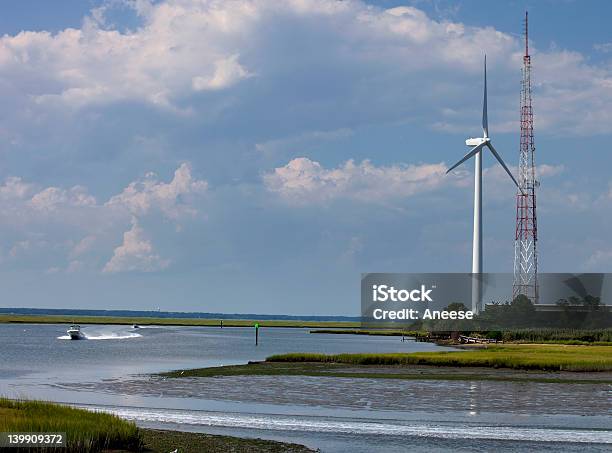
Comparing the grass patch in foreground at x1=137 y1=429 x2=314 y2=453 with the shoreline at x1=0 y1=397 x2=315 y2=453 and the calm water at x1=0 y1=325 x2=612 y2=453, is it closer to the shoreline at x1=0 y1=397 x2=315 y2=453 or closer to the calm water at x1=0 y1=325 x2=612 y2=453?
the shoreline at x1=0 y1=397 x2=315 y2=453

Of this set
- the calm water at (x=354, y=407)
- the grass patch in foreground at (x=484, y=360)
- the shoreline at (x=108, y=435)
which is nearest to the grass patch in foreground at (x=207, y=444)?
the shoreline at (x=108, y=435)

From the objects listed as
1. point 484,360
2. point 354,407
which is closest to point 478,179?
point 484,360

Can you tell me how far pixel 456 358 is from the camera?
89.2 m

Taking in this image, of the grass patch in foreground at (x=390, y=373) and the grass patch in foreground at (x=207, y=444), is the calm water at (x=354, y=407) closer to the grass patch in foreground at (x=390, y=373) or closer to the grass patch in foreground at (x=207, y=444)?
the grass patch in foreground at (x=207, y=444)

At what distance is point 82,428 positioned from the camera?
32656mm

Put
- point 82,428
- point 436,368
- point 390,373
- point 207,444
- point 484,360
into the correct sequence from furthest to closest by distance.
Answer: point 484,360 < point 436,368 < point 390,373 < point 207,444 < point 82,428

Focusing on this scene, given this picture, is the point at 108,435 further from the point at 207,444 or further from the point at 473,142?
the point at 473,142

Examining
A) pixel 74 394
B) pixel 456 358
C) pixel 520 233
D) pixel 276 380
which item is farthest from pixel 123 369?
pixel 520 233

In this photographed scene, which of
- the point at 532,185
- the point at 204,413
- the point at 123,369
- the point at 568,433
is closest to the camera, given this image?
the point at 568,433

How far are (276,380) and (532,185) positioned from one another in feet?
264

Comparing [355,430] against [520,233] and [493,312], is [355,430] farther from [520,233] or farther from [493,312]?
[493,312]

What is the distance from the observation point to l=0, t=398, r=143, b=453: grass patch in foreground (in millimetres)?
31672

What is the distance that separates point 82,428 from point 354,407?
22.1 meters

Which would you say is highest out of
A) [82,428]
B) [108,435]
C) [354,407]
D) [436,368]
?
[82,428]
